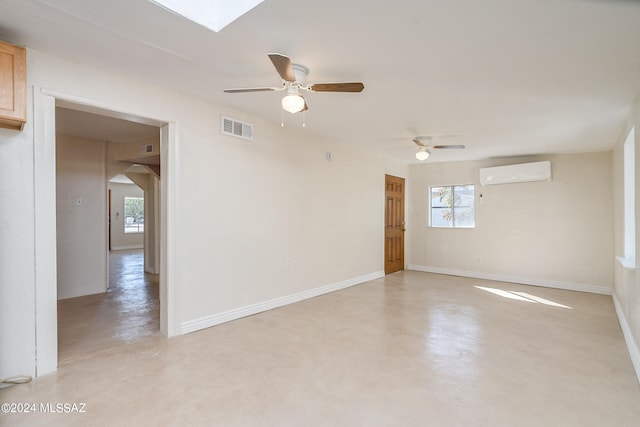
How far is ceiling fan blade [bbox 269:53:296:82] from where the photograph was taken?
6.77 ft

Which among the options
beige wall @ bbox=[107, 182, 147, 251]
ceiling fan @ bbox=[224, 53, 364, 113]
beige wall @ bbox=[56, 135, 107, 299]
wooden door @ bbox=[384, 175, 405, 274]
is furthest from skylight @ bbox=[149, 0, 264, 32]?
beige wall @ bbox=[107, 182, 147, 251]

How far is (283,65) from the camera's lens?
2170 millimetres

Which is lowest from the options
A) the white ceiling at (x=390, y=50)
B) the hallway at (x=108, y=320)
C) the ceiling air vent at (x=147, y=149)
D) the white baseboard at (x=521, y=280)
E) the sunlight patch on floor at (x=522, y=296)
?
the sunlight patch on floor at (x=522, y=296)

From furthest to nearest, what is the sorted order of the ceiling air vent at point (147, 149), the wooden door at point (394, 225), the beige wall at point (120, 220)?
1. the beige wall at point (120, 220)
2. the wooden door at point (394, 225)
3. the ceiling air vent at point (147, 149)

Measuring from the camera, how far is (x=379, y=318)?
3928 mm

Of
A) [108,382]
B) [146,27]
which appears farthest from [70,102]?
[108,382]

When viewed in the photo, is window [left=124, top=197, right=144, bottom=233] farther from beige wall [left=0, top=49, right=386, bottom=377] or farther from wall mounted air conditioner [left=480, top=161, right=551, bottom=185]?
wall mounted air conditioner [left=480, top=161, right=551, bottom=185]

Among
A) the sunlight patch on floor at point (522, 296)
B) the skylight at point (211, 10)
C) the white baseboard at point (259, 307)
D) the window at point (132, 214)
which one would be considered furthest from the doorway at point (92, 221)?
the window at point (132, 214)

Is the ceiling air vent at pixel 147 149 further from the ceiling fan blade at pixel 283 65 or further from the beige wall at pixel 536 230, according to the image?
the beige wall at pixel 536 230

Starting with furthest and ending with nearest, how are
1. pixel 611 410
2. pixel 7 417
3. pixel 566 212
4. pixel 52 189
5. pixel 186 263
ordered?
pixel 566 212 < pixel 186 263 < pixel 52 189 < pixel 611 410 < pixel 7 417

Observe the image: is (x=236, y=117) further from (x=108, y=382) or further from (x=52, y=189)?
(x=108, y=382)

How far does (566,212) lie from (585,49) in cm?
444

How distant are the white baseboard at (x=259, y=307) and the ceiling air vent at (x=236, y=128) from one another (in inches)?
83.0

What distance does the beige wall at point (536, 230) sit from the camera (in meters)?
5.43
